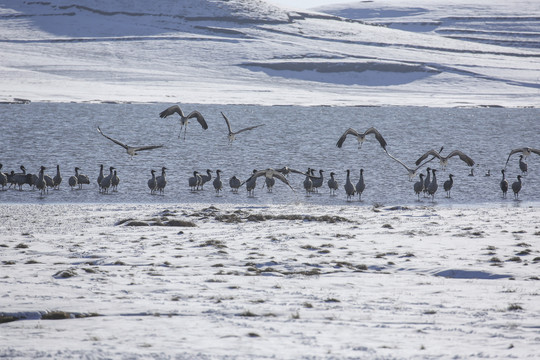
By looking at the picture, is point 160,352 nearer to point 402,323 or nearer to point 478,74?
point 402,323

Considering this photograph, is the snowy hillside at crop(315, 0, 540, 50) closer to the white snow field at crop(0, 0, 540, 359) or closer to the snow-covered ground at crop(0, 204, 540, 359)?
A: the white snow field at crop(0, 0, 540, 359)

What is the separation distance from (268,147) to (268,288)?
40.8 meters

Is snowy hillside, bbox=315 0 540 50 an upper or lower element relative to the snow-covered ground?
upper

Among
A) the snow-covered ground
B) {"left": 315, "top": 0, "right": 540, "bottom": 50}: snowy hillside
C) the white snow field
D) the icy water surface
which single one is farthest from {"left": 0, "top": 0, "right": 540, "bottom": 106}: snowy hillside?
the snow-covered ground

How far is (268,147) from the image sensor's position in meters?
53.5

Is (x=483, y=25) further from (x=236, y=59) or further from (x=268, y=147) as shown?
(x=268, y=147)

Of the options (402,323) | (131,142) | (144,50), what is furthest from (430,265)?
(144,50)

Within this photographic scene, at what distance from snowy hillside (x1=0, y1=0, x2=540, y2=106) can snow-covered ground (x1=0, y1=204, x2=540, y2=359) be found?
72261 mm

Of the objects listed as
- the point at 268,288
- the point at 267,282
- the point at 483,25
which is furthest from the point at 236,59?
the point at 268,288

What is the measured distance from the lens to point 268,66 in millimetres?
121062

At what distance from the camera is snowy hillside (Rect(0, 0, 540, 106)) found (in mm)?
101750

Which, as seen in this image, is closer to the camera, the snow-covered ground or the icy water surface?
the snow-covered ground

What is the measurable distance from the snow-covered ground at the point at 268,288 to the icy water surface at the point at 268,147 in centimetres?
1053

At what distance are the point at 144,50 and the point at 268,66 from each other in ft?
72.7
